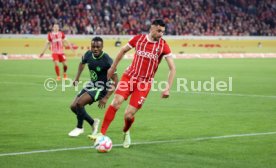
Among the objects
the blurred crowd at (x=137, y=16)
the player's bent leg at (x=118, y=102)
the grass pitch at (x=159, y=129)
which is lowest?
the blurred crowd at (x=137, y=16)

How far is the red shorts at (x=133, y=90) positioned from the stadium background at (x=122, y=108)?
834mm

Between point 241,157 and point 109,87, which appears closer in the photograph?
point 241,157

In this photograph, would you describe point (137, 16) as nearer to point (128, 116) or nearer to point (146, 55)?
point (146, 55)

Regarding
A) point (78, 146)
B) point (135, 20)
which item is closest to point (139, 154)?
point (78, 146)

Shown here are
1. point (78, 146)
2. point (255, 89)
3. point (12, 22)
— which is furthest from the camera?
point (12, 22)

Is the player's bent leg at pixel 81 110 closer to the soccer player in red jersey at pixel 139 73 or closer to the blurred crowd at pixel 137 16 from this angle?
the soccer player in red jersey at pixel 139 73

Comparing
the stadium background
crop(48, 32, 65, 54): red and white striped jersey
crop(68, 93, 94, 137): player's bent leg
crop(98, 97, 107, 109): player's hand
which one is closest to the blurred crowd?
the stadium background

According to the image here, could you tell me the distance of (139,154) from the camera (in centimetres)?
1074

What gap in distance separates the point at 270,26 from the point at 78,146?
183ft

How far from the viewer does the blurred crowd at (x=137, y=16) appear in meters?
47.8

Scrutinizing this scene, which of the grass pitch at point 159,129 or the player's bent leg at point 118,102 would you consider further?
the player's bent leg at point 118,102

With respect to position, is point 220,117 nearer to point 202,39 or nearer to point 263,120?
point 263,120

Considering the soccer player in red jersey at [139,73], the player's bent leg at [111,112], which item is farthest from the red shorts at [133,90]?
the player's bent leg at [111,112]

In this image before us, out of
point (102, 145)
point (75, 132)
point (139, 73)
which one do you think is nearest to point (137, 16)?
point (75, 132)
